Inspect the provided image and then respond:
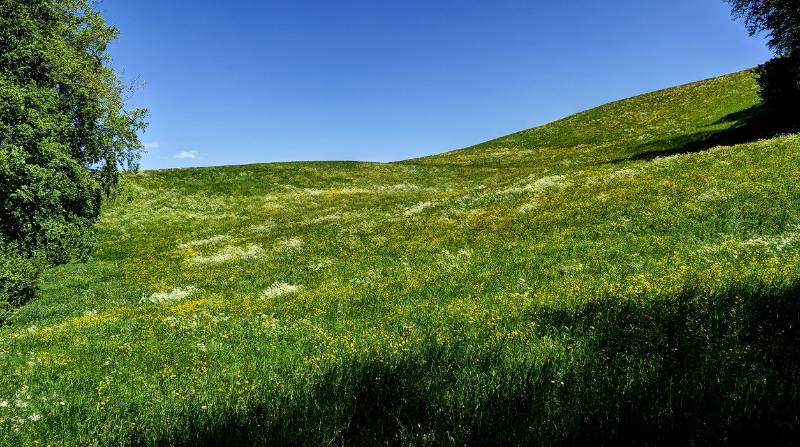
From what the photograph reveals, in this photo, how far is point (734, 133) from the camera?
38469mm

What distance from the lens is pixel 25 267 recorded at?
20516mm

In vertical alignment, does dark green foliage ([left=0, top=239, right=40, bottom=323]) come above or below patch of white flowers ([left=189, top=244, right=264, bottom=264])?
above

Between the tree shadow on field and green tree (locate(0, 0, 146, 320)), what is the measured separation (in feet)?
126

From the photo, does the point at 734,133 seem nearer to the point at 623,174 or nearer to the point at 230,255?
the point at 623,174

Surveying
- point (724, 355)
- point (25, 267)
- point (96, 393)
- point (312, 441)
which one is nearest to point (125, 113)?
point (25, 267)

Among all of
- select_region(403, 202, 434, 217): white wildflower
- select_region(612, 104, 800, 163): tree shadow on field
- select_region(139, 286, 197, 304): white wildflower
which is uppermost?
select_region(612, 104, 800, 163): tree shadow on field

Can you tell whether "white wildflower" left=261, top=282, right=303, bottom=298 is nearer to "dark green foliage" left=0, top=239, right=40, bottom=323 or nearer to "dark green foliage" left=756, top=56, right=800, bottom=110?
"dark green foliage" left=0, top=239, right=40, bottom=323

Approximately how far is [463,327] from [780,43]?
124ft

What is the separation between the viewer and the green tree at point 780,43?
29.6 m

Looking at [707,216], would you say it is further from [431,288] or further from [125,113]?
[125,113]

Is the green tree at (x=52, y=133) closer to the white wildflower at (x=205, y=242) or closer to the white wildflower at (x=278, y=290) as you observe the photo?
the white wildflower at (x=205, y=242)

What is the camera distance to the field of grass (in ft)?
14.7

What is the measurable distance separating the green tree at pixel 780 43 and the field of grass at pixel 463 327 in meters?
10.9

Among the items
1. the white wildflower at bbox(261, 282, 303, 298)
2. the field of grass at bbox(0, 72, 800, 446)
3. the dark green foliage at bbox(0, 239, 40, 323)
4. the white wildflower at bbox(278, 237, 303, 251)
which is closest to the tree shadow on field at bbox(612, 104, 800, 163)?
the field of grass at bbox(0, 72, 800, 446)
